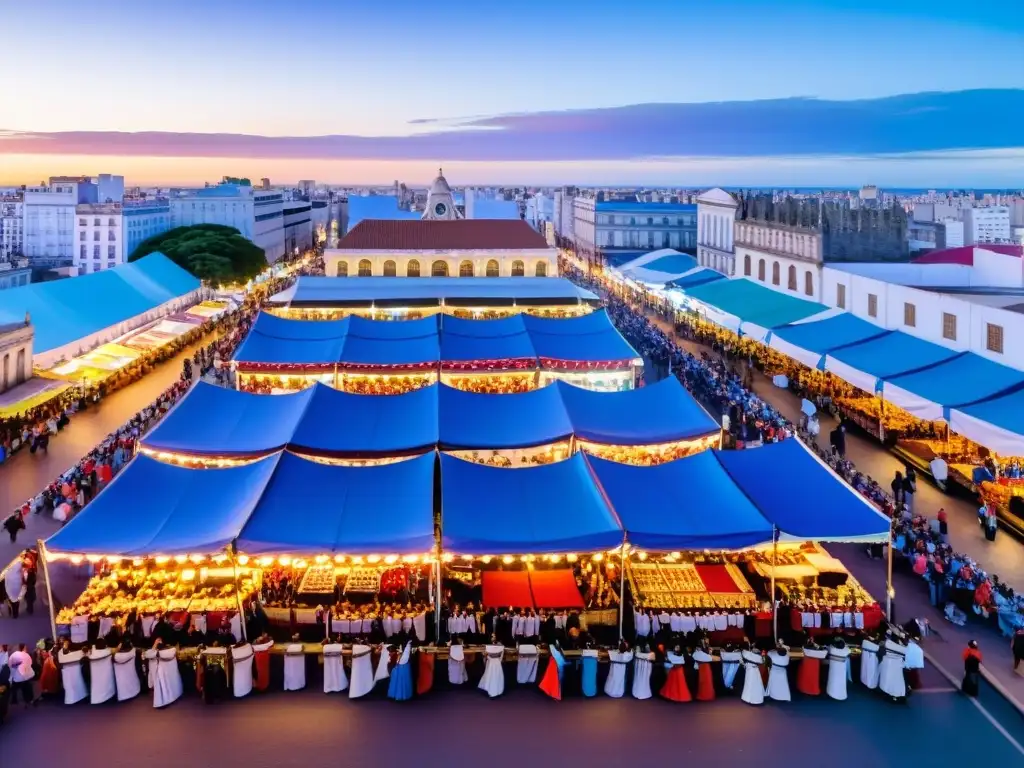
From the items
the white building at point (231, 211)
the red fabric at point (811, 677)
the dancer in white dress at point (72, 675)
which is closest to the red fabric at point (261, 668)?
the dancer in white dress at point (72, 675)

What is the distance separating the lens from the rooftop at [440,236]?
4366 centimetres

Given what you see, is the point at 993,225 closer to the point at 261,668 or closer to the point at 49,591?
the point at 261,668

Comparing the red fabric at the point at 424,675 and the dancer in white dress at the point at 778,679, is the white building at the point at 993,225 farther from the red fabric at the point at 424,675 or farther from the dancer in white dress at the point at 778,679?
the red fabric at the point at 424,675

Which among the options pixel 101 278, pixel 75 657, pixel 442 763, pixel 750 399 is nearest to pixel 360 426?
pixel 75 657

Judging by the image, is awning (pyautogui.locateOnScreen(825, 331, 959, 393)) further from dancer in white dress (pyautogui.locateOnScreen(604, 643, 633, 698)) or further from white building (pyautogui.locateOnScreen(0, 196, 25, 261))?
white building (pyautogui.locateOnScreen(0, 196, 25, 261))

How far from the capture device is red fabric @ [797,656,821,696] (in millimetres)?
10344

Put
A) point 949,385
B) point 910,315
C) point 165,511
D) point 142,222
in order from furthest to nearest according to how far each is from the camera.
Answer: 1. point 142,222
2. point 910,315
3. point 949,385
4. point 165,511

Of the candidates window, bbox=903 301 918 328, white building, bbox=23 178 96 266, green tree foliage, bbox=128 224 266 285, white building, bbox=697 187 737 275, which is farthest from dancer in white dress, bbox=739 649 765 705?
white building, bbox=23 178 96 266

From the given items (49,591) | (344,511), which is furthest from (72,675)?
(344,511)

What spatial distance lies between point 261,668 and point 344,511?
2.55 m

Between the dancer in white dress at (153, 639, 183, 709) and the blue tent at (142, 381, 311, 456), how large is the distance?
5216 mm

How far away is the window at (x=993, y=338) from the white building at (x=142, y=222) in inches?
2493

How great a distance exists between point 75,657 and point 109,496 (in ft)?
9.70

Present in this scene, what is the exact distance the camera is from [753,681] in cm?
1018
